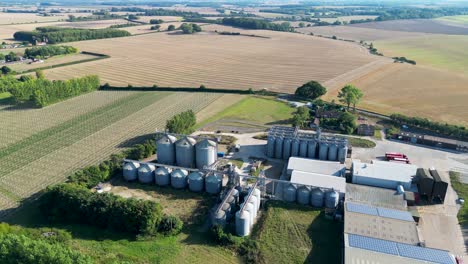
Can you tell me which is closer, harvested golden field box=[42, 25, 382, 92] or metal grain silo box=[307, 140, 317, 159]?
metal grain silo box=[307, 140, 317, 159]

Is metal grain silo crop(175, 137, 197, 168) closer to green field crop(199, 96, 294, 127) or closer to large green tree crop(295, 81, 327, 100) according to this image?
green field crop(199, 96, 294, 127)

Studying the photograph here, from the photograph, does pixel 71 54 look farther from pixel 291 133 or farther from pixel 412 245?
pixel 412 245

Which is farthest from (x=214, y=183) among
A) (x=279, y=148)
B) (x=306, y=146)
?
(x=306, y=146)

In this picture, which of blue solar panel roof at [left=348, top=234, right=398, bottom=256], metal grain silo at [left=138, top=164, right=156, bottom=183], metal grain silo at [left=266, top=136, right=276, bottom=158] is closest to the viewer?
blue solar panel roof at [left=348, top=234, right=398, bottom=256]

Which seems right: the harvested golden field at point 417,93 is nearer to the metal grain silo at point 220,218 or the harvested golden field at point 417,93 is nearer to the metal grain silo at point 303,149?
the metal grain silo at point 303,149

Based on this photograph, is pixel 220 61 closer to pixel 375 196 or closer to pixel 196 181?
pixel 196 181

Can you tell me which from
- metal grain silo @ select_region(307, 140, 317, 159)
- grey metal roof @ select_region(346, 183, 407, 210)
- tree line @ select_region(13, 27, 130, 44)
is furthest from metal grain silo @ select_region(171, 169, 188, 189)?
tree line @ select_region(13, 27, 130, 44)
